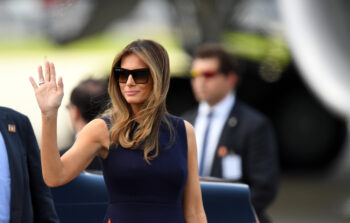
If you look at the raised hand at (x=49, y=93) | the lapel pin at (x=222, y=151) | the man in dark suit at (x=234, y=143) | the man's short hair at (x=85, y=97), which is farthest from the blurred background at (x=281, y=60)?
the raised hand at (x=49, y=93)

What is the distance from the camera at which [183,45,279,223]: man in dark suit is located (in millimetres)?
3643

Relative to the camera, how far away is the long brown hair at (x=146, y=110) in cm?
228

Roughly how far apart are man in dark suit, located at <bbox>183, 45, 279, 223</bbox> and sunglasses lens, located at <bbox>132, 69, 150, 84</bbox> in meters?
1.41

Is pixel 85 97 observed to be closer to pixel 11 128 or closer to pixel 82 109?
pixel 82 109

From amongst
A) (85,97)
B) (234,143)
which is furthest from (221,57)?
(85,97)

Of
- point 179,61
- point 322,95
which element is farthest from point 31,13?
point 322,95

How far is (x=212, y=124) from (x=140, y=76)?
1.59m

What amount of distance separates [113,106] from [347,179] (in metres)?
7.42

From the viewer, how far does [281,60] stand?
8.51 m

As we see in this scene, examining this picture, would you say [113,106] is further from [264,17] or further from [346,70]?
[264,17]

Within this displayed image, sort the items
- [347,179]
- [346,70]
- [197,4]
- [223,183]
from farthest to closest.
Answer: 1. [347,179]
2. [197,4]
3. [346,70]
4. [223,183]

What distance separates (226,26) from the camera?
815 centimetres

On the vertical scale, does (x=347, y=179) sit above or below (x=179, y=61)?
below

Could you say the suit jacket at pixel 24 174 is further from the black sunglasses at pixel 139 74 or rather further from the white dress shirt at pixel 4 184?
the black sunglasses at pixel 139 74
